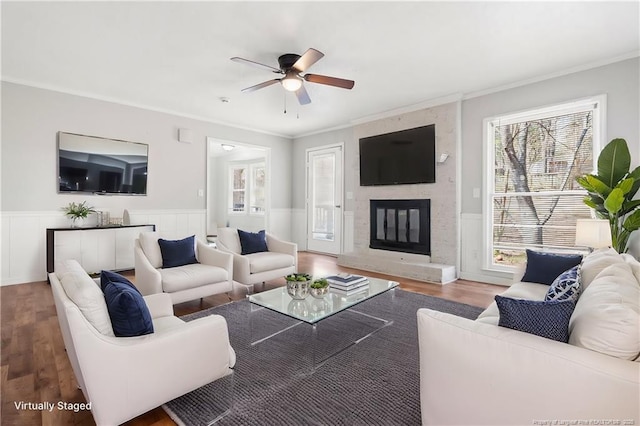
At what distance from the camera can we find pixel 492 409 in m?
1.22

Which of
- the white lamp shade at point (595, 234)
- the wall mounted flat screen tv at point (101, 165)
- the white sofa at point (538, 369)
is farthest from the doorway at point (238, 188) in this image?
the white sofa at point (538, 369)

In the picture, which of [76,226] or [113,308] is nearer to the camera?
[113,308]

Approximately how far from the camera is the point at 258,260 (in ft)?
12.5

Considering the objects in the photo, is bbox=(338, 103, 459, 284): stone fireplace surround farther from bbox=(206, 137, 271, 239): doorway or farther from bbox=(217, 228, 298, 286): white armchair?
bbox=(206, 137, 271, 239): doorway

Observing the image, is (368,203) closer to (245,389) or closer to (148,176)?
(148,176)

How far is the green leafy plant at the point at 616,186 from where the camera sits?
9.96 ft

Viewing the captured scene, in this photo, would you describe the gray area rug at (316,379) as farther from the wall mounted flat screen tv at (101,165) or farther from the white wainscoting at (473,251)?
the wall mounted flat screen tv at (101,165)

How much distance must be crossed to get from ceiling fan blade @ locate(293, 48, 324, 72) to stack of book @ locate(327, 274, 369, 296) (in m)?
Answer: 2.02

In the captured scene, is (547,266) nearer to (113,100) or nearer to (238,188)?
(113,100)

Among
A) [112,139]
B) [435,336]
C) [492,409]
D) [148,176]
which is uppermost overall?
[112,139]

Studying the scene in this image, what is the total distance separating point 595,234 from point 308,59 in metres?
3.14

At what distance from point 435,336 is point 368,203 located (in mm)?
4595

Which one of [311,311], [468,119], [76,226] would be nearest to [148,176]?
[76,226]

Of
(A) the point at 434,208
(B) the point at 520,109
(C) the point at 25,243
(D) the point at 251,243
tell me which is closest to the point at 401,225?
(A) the point at 434,208
